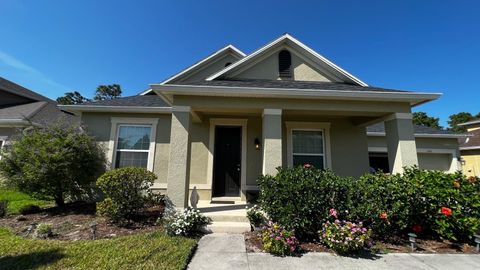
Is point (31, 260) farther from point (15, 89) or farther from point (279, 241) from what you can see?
point (15, 89)

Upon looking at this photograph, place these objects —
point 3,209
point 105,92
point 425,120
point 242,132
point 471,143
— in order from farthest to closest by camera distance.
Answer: point 105,92 < point 425,120 < point 471,143 < point 242,132 < point 3,209

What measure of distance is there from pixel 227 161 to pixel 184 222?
10.9 ft

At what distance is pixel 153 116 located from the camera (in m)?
8.16

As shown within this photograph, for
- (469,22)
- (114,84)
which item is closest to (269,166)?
(469,22)

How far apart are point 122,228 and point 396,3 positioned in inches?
482

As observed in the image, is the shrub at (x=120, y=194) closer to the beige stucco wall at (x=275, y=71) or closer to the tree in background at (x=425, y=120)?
the beige stucco wall at (x=275, y=71)

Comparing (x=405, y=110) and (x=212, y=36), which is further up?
(x=212, y=36)

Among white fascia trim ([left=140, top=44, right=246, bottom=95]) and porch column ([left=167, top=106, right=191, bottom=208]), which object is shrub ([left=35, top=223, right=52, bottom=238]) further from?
white fascia trim ([left=140, top=44, right=246, bottom=95])

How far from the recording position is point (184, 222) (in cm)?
485

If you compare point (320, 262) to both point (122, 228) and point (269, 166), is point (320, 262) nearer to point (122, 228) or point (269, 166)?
point (269, 166)

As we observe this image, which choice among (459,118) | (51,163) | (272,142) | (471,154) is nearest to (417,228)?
(272,142)

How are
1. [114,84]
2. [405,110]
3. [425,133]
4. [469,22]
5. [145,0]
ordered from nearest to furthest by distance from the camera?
[405,110]
[145,0]
[469,22]
[425,133]
[114,84]

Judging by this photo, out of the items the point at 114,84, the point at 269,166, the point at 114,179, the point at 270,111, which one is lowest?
the point at 114,179

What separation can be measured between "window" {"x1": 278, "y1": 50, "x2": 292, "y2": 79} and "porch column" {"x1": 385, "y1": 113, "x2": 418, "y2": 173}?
3733mm
